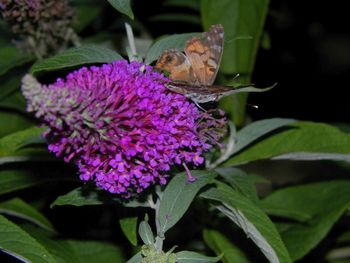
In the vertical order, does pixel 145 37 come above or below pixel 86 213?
above

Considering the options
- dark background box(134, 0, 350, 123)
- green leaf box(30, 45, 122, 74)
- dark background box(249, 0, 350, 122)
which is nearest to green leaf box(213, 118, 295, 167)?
green leaf box(30, 45, 122, 74)

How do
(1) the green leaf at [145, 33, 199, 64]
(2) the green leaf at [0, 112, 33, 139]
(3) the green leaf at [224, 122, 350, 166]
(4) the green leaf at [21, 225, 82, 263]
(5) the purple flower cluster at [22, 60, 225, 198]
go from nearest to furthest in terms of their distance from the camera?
1. (5) the purple flower cluster at [22, 60, 225, 198]
2. (1) the green leaf at [145, 33, 199, 64]
3. (4) the green leaf at [21, 225, 82, 263]
4. (3) the green leaf at [224, 122, 350, 166]
5. (2) the green leaf at [0, 112, 33, 139]

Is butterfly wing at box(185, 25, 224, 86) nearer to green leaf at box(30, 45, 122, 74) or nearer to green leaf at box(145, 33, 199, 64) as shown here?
green leaf at box(145, 33, 199, 64)

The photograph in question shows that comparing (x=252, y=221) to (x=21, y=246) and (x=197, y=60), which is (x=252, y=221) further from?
(x=21, y=246)

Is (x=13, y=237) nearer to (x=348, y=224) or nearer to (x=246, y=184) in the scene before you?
(x=246, y=184)

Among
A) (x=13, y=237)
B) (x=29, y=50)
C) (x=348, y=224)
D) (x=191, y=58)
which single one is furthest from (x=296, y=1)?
(x=13, y=237)

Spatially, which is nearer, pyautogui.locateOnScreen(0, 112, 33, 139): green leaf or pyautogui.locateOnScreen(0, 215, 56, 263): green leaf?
pyautogui.locateOnScreen(0, 215, 56, 263): green leaf

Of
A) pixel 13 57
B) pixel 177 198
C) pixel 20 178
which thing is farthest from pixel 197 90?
pixel 13 57
